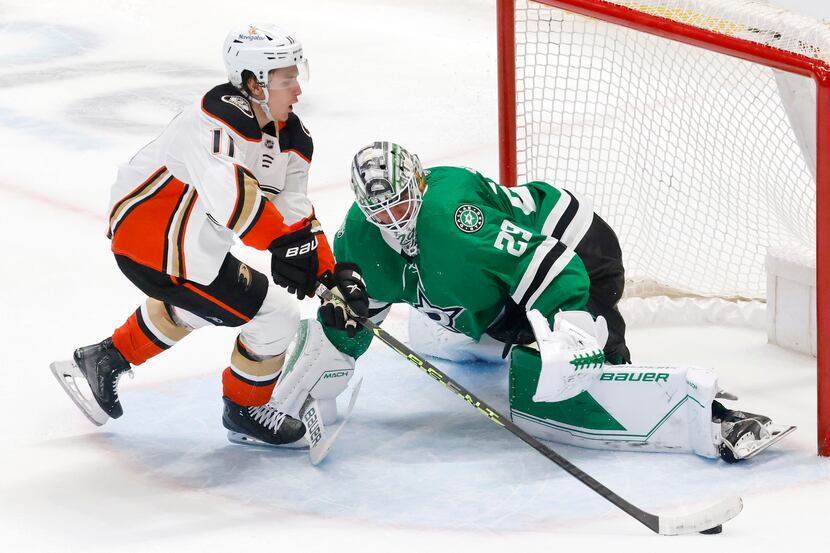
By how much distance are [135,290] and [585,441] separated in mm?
1797

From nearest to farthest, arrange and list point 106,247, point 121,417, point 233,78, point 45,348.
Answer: point 233,78 < point 121,417 < point 45,348 < point 106,247

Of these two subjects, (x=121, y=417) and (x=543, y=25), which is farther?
(x=543, y=25)

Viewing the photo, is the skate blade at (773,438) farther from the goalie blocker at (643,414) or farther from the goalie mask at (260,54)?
the goalie mask at (260,54)

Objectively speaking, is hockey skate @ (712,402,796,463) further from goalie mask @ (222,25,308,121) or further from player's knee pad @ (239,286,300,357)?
goalie mask @ (222,25,308,121)

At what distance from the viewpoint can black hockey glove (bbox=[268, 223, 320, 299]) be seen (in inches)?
103

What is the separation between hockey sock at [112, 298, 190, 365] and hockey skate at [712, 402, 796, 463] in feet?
4.33

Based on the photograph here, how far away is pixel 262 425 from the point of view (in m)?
2.89

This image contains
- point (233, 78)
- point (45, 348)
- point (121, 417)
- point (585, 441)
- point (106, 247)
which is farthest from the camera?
point (106, 247)

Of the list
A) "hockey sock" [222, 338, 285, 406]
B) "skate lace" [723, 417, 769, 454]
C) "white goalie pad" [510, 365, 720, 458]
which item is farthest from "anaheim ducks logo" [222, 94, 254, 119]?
"skate lace" [723, 417, 769, 454]

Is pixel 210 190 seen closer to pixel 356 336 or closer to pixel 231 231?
pixel 231 231

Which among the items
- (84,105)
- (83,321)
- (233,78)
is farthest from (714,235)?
(84,105)

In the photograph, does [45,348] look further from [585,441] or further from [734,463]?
[734,463]

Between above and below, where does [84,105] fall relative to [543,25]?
below

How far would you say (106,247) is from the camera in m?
4.27
